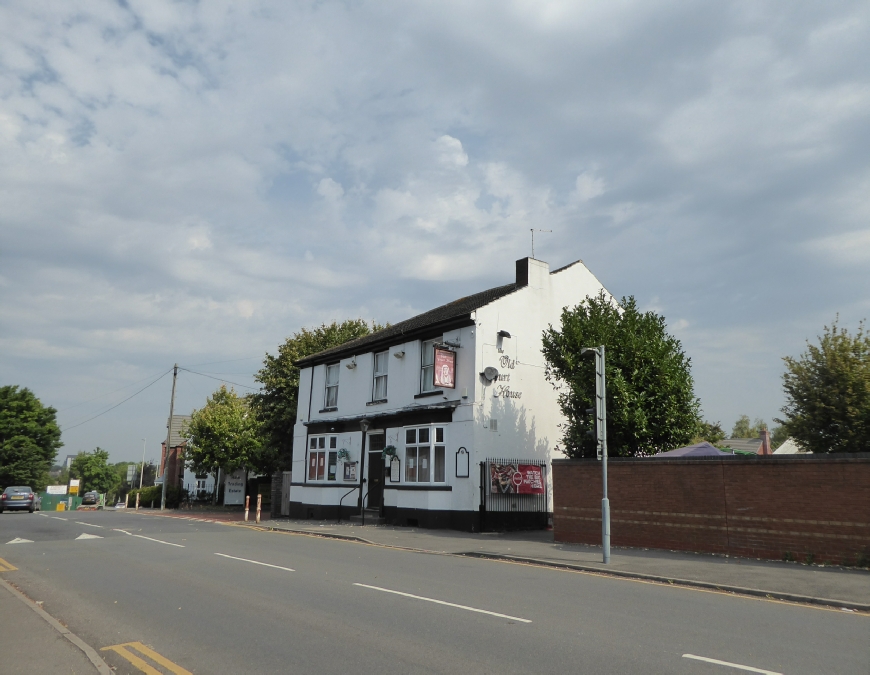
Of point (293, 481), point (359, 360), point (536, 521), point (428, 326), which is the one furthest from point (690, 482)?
point (293, 481)

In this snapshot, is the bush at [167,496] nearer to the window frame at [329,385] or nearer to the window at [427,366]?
the window frame at [329,385]

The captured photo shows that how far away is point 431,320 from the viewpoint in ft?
84.4

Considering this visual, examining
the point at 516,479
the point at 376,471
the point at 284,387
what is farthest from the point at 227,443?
the point at 516,479

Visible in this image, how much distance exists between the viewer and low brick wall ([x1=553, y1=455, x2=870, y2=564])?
1290 centimetres

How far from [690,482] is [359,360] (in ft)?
53.9

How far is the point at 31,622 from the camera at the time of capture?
8070 mm

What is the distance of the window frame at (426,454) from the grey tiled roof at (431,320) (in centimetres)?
380

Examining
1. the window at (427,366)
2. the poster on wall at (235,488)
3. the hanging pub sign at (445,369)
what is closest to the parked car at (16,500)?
the poster on wall at (235,488)

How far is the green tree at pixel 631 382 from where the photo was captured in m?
18.7

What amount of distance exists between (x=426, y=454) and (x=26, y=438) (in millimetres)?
55401

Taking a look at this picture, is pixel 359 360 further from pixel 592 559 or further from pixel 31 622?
pixel 31 622

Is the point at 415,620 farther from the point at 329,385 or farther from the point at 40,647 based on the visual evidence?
the point at 329,385

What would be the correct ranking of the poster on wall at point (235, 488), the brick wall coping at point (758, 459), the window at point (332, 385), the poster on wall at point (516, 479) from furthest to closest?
the poster on wall at point (235, 488), the window at point (332, 385), the poster on wall at point (516, 479), the brick wall coping at point (758, 459)

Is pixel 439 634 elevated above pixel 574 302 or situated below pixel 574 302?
below
